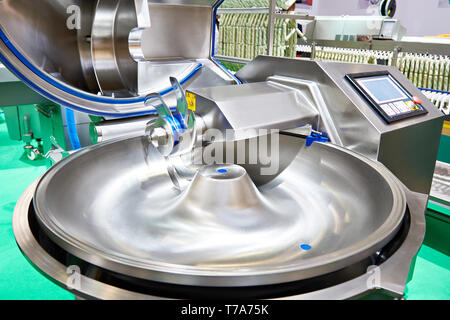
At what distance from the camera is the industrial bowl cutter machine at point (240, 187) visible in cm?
54

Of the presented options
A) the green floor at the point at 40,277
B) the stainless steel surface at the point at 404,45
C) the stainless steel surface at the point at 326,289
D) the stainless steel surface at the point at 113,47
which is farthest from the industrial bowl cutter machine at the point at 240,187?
the stainless steel surface at the point at 404,45

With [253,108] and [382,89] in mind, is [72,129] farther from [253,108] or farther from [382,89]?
[382,89]

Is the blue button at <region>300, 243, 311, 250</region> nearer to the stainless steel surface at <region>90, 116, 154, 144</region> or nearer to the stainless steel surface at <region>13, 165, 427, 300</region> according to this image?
the stainless steel surface at <region>13, 165, 427, 300</region>

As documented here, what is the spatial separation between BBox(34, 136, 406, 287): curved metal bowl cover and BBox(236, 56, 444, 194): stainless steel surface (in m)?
0.11

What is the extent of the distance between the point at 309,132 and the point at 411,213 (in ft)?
1.50

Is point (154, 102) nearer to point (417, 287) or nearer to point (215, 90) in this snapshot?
point (215, 90)

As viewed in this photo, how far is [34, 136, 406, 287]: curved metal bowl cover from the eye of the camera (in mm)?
804

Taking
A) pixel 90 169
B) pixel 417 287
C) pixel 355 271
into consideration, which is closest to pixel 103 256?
pixel 355 271

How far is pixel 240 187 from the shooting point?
3.06 feet

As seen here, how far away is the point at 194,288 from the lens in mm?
528

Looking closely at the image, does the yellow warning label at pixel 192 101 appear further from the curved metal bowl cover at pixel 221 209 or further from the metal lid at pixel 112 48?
the metal lid at pixel 112 48

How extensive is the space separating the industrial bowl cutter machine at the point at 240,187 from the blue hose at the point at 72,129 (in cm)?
17

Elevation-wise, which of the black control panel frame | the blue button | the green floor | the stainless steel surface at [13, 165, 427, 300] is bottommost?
the green floor

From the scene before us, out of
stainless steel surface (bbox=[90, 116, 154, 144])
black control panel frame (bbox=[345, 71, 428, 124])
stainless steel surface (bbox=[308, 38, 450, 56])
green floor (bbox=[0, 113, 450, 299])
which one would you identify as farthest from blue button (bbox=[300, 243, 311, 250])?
stainless steel surface (bbox=[308, 38, 450, 56])
